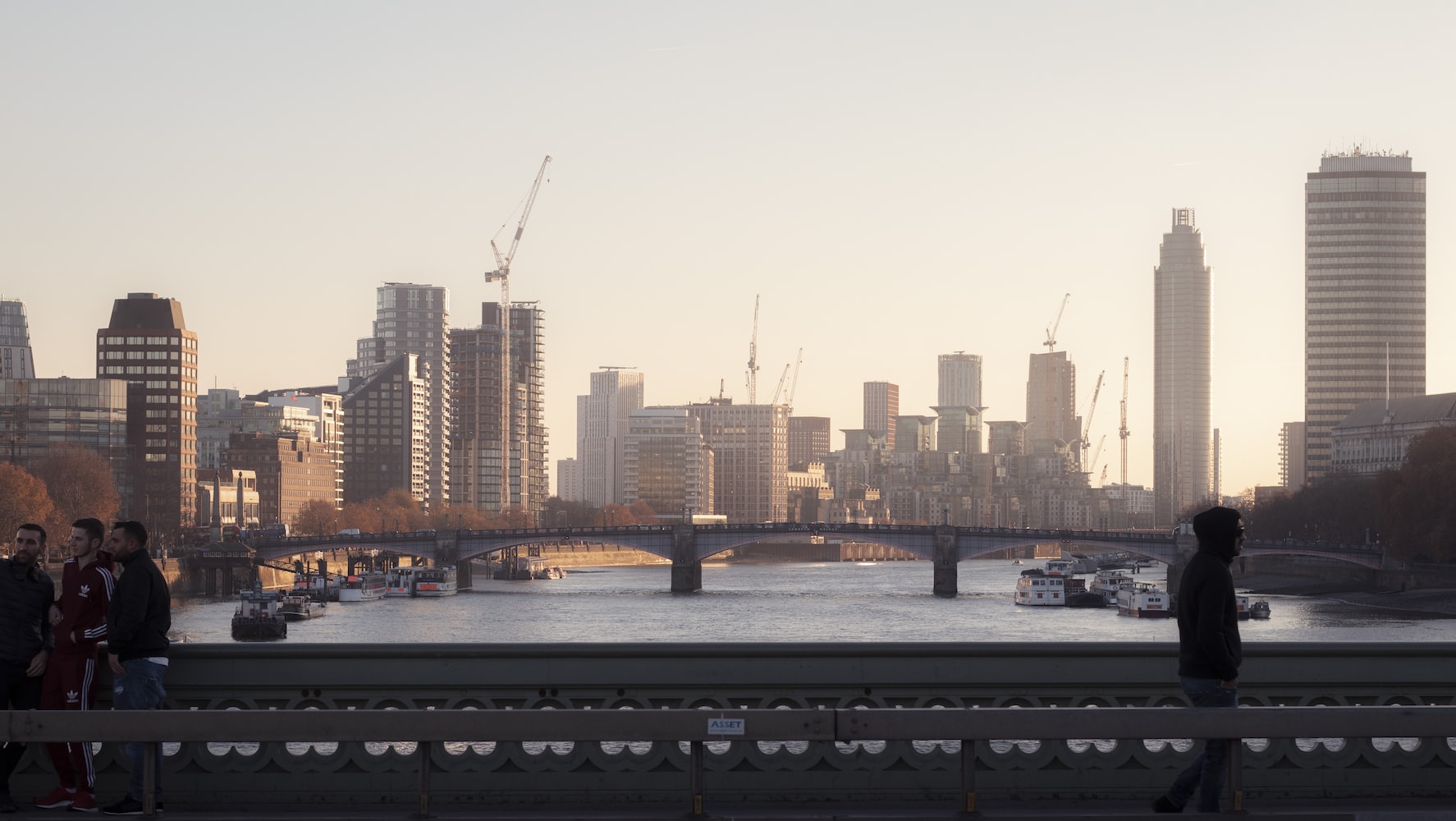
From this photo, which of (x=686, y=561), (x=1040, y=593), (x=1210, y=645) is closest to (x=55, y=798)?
(x=1210, y=645)

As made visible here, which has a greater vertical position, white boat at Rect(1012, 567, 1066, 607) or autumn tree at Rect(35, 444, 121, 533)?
autumn tree at Rect(35, 444, 121, 533)

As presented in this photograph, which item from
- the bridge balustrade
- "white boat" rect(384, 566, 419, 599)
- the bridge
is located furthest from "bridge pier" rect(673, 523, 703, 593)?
the bridge balustrade

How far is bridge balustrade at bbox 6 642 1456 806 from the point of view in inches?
370

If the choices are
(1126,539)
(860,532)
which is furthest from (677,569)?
(1126,539)

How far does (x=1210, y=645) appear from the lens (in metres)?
9.88

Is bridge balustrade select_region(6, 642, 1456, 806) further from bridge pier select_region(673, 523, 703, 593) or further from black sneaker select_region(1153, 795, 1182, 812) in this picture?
bridge pier select_region(673, 523, 703, 593)

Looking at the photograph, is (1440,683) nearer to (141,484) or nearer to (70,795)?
(70,795)

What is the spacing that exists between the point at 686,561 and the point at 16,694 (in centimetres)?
11950

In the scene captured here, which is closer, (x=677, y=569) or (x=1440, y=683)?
(x=1440, y=683)

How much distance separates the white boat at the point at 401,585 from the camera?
12688 cm

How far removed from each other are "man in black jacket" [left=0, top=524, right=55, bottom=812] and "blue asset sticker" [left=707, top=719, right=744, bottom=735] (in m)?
4.32

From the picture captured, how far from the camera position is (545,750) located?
10.5m

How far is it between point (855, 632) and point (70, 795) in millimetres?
70750

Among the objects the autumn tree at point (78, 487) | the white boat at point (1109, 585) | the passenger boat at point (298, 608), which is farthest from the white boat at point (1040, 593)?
the autumn tree at point (78, 487)
